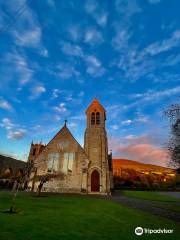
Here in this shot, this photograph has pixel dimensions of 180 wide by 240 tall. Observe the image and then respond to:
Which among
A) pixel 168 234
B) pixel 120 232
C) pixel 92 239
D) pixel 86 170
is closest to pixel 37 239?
pixel 92 239

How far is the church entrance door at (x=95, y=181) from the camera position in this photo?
99.1 ft

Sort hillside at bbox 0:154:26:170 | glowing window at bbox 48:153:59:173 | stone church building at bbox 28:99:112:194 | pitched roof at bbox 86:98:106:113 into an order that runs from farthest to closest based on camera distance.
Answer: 1. hillside at bbox 0:154:26:170
2. pitched roof at bbox 86:98:106:113
3. glowing window at bbox 48:153:59:173
4. stone church building at bbox 28:99:112:194

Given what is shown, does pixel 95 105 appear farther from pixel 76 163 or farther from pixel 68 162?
pixel 68 162

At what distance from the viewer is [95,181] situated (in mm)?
30688

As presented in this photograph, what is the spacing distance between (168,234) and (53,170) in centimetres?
2684

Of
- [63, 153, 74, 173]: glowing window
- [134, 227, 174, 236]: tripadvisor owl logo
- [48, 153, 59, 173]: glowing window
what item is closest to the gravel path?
[134, 227, 174, 236]: tripadvisor owl logo

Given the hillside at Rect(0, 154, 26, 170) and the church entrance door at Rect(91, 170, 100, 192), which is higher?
the hillside at Rect(0, 154, 26, 170)

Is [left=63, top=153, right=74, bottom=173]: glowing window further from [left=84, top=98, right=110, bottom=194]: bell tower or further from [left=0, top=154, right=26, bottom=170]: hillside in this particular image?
[left=0, top=154, right=26, bottom=170]: hillside

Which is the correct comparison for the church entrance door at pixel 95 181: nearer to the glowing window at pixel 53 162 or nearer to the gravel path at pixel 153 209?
the glowing window at pixel 53 162

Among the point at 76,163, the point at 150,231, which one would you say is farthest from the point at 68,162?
the point at 150,231

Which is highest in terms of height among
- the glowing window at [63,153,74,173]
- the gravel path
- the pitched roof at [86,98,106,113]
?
the pitched roof at [86,98,106,113]

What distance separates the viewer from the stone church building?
3014cm

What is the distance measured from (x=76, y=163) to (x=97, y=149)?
4.48m

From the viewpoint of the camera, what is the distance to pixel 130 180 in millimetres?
55906
